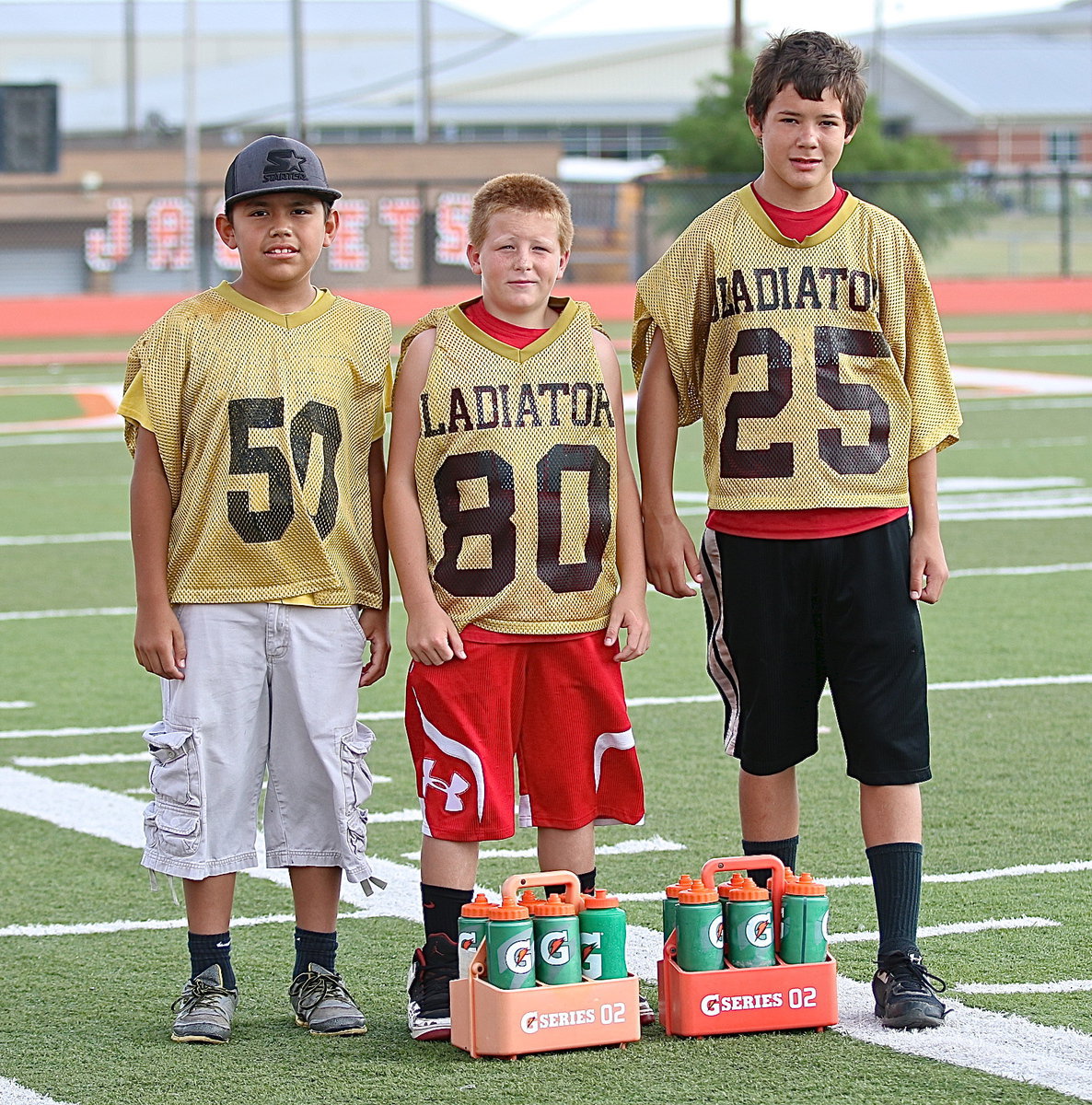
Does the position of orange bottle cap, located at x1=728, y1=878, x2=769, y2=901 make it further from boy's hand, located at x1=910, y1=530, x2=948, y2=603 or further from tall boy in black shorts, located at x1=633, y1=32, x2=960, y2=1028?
boy's hand, located at x1=910, y1=530, x2=948, y2=603

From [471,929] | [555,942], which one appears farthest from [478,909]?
[555,942]

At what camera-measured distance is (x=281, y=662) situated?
3992mm

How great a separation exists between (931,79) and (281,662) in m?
73.1

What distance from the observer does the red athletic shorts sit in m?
3.93

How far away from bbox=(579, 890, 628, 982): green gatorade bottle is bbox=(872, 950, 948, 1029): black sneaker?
0.53 m

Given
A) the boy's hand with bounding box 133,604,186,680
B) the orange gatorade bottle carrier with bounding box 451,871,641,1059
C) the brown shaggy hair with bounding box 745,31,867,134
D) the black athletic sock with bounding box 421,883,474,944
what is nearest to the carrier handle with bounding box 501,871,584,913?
the orange gatorade bottle carrier with bounding box 451,871,641,1059

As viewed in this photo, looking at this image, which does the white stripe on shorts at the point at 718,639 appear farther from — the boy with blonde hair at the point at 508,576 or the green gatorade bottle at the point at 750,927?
the green gatorade bottle at the point at 750,927

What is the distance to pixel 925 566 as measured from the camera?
4039 millimetres

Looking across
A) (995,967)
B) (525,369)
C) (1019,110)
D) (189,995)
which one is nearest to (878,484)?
(525,369)

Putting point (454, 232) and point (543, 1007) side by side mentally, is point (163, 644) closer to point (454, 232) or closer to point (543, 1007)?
point (543, 1007)

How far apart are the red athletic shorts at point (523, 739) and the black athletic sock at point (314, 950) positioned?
33 cm

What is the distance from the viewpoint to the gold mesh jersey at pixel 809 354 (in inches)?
158

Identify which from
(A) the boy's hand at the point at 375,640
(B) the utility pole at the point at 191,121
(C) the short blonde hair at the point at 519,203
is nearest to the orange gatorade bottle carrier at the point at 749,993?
(A) the boy's hand at the point at 375,640

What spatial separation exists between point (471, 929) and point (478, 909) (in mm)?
49
